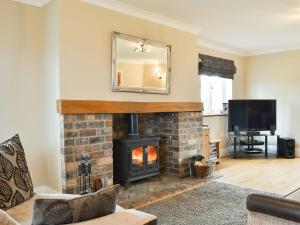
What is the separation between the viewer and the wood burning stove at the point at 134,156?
3.59 meters

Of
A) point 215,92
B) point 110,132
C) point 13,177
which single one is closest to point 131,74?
point 110,132

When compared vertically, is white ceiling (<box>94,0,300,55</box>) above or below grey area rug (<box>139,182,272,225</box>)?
above

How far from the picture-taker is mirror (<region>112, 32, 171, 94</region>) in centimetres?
344

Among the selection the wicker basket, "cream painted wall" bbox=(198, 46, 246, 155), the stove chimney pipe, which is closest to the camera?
the stove chimney pipe

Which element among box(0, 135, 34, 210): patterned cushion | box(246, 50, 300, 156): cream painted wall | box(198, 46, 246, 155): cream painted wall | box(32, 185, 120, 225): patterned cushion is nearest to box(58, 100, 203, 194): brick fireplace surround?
box(0, 135, 34, 210): patterned cushion

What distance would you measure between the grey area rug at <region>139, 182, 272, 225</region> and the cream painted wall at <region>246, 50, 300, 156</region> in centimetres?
308

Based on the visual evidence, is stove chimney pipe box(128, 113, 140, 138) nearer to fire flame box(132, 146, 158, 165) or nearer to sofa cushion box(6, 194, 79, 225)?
fire flame box(132, 146, 158, 165)

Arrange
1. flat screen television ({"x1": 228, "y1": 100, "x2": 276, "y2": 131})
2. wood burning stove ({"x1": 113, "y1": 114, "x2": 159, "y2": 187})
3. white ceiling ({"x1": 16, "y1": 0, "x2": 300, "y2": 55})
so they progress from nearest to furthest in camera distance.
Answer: white ceiling ({"x1": 16, "y1": 0, "x2": 300, "y2": 55}), wood burning stove ({"x1": 113, "y1": 114, "x2": 159, "y2": 187}), flat screen television ({"x1": 228, "y1": 100, "x2": 276, "y2": 131})

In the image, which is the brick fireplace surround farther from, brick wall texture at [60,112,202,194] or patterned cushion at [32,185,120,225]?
patterned cushion at [32,185,120,225]

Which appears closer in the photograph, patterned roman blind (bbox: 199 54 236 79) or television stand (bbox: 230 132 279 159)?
patterned roman blind (bbox: 199 54 236 79)

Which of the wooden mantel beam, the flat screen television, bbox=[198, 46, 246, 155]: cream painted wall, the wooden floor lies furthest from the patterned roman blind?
the wooden floor

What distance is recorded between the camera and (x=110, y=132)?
3363 mm

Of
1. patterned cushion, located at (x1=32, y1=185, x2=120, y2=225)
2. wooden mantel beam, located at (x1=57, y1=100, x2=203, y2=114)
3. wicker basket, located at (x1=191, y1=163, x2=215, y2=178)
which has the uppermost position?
wooden mantel beam, located at (x1=57, y1=100, x2=203, y2=114)

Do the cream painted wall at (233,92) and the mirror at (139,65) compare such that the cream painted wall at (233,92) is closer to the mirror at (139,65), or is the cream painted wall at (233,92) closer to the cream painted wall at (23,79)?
the mirror at (139,65)
